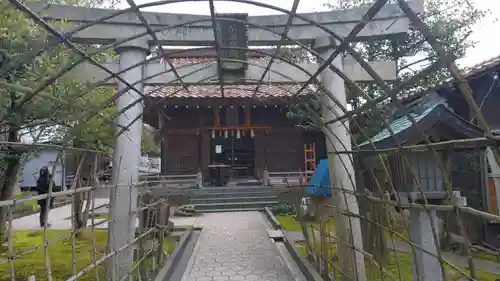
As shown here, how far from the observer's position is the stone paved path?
5.79m

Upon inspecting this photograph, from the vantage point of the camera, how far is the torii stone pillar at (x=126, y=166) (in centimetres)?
473

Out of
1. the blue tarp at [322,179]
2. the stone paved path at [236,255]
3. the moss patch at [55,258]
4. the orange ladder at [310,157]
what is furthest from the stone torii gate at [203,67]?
the orange ladder at [310,157]

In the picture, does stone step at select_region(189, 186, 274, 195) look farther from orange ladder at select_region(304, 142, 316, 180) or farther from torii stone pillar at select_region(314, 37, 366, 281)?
torii stone pillar at select_region(314, 37, 366, 281)

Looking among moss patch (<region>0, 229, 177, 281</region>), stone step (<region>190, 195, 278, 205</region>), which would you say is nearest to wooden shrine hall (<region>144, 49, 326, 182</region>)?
stone step (<region>190, 195, 278, 205</region>)

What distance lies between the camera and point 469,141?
1711mm

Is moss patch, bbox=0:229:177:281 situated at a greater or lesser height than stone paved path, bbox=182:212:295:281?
greater

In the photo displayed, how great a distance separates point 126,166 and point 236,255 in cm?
306

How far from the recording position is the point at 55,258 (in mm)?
6641

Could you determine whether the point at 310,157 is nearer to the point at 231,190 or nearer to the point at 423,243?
the point at 231,190

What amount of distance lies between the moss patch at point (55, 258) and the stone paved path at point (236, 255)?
1029 mm

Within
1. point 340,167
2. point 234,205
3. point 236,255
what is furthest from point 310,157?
point 340,167

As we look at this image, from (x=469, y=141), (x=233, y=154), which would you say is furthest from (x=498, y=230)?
(x=233, y=154)

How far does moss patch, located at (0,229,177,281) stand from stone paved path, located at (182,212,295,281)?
3.38 feet

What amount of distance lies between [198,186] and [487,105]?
33.4ft
